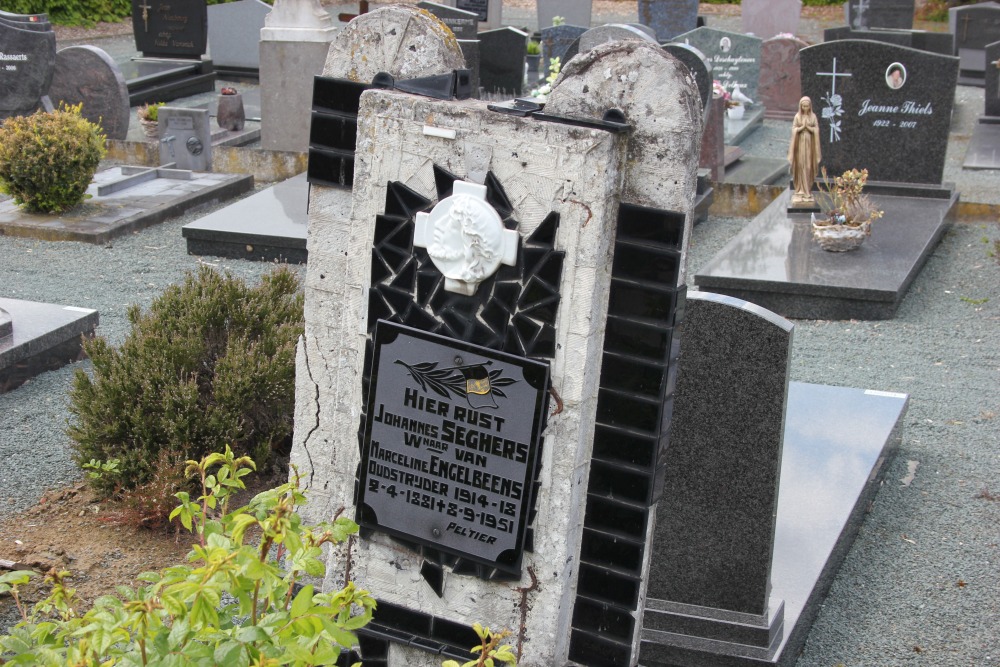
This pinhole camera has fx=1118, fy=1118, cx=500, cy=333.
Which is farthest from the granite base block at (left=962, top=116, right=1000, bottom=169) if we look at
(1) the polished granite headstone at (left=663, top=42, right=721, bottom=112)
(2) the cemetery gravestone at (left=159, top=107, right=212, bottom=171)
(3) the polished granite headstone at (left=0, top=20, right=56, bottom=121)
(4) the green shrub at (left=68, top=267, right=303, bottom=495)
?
(3) the polished granite headstone at (left=0, top=20, right=56, bottom=121)

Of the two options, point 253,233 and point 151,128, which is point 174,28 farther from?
point 253,233

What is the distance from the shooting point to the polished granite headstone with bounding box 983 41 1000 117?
538 inches

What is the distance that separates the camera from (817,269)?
789 cm

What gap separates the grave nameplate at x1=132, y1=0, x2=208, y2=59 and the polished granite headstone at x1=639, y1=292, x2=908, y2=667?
44.6 ft

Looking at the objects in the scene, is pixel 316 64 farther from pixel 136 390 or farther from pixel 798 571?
pixel 798 571

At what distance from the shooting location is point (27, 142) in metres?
9.47

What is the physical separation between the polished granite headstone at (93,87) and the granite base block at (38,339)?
630cm

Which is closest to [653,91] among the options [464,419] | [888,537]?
[464,419]

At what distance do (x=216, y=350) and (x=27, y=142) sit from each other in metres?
5.15

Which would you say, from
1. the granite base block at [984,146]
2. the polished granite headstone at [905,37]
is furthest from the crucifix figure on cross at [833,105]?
the polished granite headstone at [905,37]

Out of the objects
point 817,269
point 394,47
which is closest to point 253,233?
point 817,269

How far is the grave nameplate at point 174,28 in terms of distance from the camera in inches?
669

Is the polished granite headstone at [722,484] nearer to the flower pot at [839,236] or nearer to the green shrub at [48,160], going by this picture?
the flower pot at [839,236]

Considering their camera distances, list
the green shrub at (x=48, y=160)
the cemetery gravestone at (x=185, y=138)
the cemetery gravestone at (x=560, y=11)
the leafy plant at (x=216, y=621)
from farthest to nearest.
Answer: the cemetery gravestone at (x=560, y=11)
the cemetery gravestone at (x=185, y=138)
the green shrub at (x=48, y=160)
the leafy plant at (x=216, y=621)
